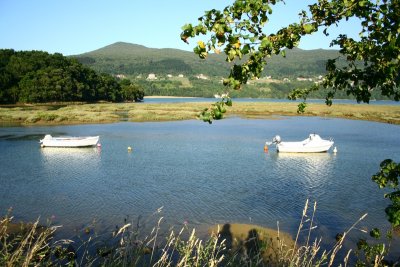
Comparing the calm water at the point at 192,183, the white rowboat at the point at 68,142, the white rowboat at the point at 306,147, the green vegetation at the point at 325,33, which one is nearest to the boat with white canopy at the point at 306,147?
the white rowboat at the point at 306,147

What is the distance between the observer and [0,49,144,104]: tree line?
139m

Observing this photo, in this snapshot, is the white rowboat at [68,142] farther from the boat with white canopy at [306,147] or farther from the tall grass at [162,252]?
the tall grass at [162,252]

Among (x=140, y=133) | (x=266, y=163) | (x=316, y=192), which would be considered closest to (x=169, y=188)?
(x=316, y=192)

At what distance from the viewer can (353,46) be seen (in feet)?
27.6

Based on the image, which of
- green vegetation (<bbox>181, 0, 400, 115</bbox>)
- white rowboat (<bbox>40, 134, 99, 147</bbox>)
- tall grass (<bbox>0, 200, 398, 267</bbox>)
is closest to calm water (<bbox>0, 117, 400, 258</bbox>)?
white rowboat (<bbox>40, 134, 99, 147</bbox>)

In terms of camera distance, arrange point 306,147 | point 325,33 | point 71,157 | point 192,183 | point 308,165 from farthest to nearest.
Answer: point 306,147 → point 71,157 → point 308,165 → point 192,183 → point 325,33

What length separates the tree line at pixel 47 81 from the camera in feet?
457

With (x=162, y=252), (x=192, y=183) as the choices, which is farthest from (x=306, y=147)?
(x=162, y=252)

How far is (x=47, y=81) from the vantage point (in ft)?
461

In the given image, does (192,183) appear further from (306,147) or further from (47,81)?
(47,81)

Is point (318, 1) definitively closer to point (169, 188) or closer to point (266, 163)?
point (169, 188)

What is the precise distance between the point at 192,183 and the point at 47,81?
125653 millimetres

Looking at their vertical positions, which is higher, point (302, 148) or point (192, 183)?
point (302, 148)

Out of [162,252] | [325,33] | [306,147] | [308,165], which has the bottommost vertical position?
[308,165]
